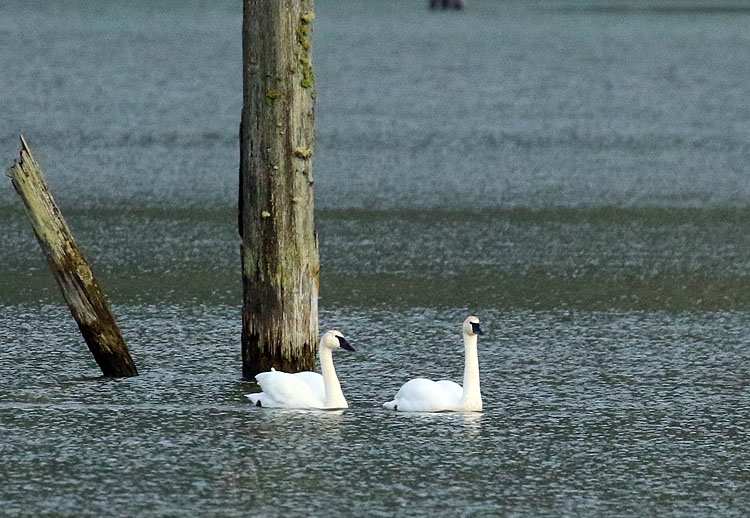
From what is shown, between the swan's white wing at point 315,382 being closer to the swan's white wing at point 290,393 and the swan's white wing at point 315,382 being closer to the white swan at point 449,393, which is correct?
the swan's white wing at point 290,393

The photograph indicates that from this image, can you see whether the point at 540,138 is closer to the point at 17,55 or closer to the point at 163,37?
the point at 17,55

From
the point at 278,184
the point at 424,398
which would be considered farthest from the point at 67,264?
the point at 424,398

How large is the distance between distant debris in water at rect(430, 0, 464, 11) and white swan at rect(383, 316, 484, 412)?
151 feet

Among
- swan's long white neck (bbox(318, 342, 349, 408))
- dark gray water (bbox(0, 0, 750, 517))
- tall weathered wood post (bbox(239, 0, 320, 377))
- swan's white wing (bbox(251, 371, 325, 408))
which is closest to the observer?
dark gray water (bbox(0, 0, 750, 517))

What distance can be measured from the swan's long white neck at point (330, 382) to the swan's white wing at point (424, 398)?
239 millimetres

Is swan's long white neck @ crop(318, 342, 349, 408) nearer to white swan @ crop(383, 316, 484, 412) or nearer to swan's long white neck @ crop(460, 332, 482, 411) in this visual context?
white swan @ crop(383, 316, 484, 412)

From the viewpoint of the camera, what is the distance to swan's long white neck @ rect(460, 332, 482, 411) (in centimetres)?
732

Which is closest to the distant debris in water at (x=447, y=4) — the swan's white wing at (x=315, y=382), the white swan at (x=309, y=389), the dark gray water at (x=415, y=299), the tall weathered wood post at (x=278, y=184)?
the dark gray water at (x=415, y=299)

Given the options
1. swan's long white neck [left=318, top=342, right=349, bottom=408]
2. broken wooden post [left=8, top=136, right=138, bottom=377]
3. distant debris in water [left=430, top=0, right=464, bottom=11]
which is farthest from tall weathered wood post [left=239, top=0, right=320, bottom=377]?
distant debris in water [left=430, top=0, right=464, bottom=11]

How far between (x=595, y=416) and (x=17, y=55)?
74.8 ft

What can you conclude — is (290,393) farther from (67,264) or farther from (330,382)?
(67,264)

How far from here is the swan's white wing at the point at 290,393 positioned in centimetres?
743

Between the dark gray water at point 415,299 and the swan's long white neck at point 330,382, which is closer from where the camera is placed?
the dark gray water at point 415,299

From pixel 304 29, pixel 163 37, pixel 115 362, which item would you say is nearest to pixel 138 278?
pixel 115 362
